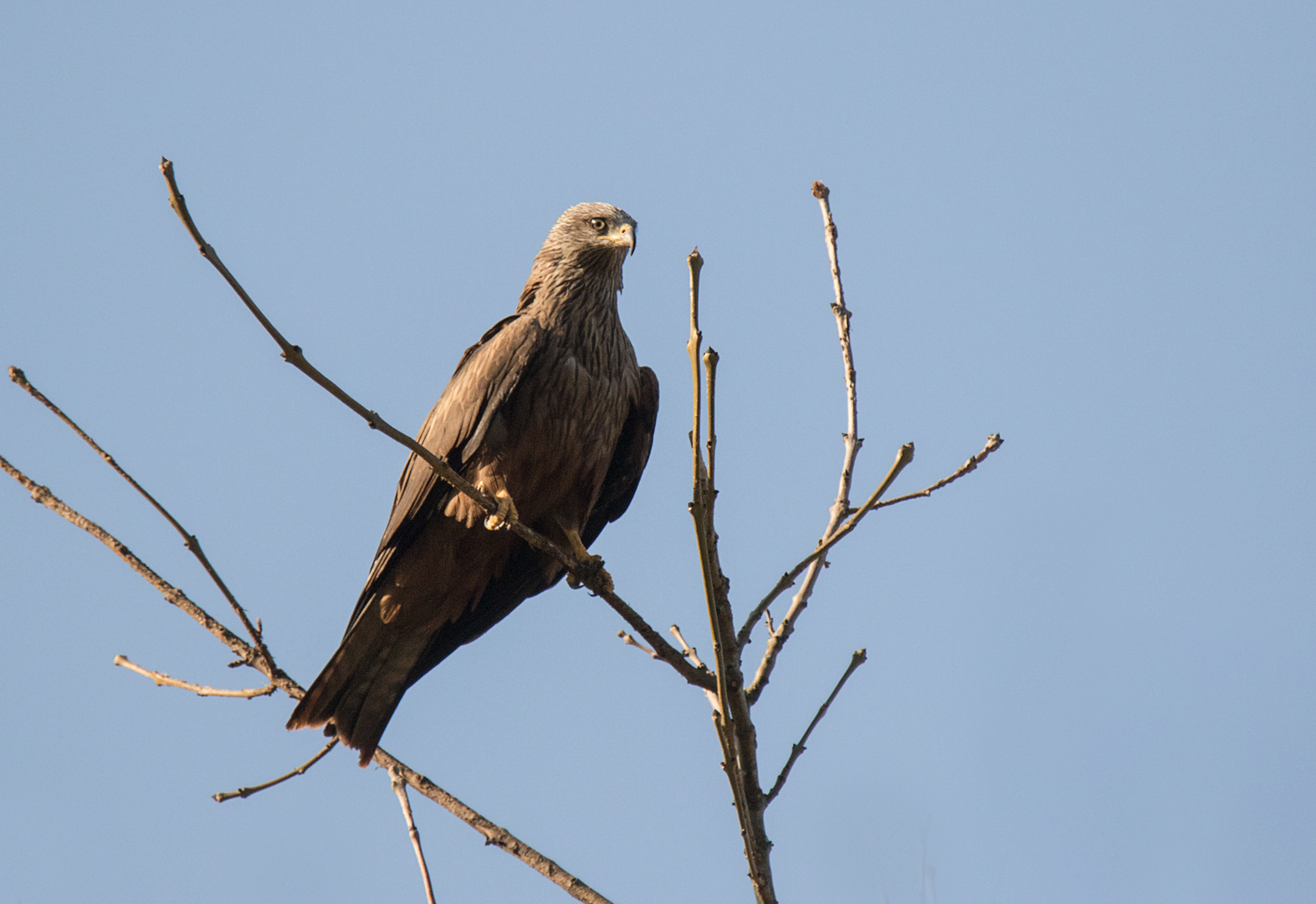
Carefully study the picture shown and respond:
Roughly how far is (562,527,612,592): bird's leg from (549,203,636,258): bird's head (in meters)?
1.50

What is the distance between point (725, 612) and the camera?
3.26m

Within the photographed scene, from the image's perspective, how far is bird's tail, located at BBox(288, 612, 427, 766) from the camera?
5.28 meters

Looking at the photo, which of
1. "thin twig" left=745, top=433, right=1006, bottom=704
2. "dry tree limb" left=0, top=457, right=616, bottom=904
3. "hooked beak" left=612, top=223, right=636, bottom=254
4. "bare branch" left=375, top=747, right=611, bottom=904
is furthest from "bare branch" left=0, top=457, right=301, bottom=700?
"hooked beak" left=612, top=223, right=636, bottom=254

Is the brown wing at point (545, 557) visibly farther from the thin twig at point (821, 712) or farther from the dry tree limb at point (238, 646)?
the thin twig at point (821, 712)

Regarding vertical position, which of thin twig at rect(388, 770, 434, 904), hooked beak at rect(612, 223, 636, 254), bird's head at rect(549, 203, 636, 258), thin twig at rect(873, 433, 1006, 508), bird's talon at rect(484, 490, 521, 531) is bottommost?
thin twig at rect(388, 770, 434, 904)

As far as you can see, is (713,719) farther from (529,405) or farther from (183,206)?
(529,405)

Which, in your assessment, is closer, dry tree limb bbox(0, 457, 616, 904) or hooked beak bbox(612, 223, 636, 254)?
dry tree limb bbox(0, 457, 616, 904)

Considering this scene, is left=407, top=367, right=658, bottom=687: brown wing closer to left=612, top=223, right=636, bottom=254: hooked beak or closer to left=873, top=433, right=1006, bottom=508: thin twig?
left=612, top=223, right=636, bottom=254: hooked beak

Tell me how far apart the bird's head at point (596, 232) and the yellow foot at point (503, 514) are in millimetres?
1495

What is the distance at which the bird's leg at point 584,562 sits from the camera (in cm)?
555

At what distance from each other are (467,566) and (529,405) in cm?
83

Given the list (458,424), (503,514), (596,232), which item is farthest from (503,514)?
(596,232)

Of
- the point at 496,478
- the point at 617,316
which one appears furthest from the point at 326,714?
the point at 617,316

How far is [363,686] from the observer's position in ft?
18.1
